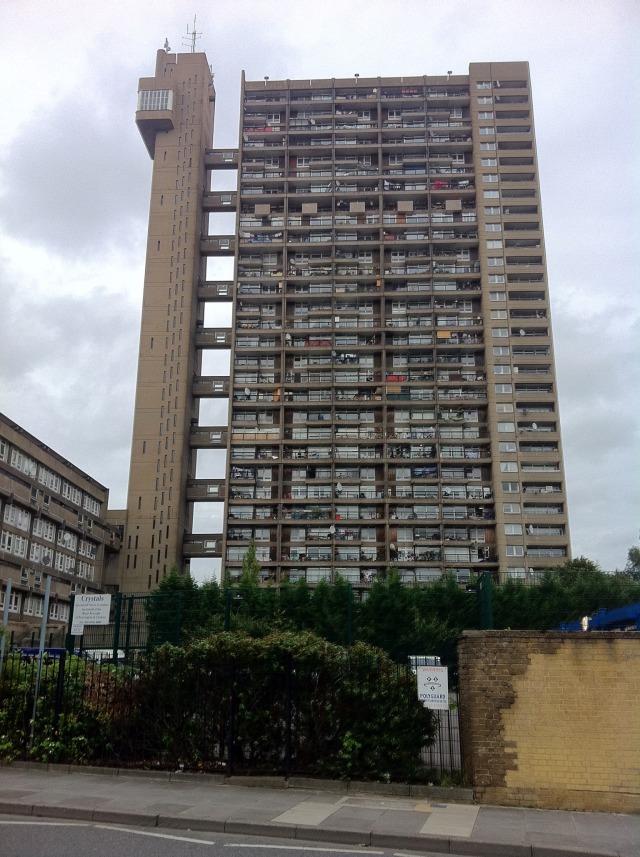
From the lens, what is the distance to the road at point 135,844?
30.2 ft

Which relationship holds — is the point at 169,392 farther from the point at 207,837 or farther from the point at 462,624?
the point at 207,837

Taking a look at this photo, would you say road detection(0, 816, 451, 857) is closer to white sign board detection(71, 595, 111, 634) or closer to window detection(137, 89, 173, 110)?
white sign board detection(71, 595, 111, 634)

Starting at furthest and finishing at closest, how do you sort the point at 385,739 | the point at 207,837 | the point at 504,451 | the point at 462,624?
the point at 504,451 → the point at 462,624 → the point at 385,739 → the point at 207,837

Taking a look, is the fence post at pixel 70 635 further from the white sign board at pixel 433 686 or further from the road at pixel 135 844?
the white sign board at pixel 433 686

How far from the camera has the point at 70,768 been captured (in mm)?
14984

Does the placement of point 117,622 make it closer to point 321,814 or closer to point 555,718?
point 321,814

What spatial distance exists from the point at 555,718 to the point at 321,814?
13.6 ft

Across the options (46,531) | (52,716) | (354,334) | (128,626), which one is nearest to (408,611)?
(128,626)

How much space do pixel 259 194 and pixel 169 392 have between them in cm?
2468

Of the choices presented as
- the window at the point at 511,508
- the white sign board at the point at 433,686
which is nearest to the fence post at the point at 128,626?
the white sign board at the point at 433,686

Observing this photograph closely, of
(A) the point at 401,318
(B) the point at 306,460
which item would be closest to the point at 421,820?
(B) the point at 306,460

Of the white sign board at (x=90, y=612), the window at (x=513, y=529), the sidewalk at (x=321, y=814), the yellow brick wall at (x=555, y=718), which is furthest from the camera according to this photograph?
the window at (x=513, y=529)

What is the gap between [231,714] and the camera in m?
14.3

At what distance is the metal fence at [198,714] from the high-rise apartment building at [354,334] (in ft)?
183
